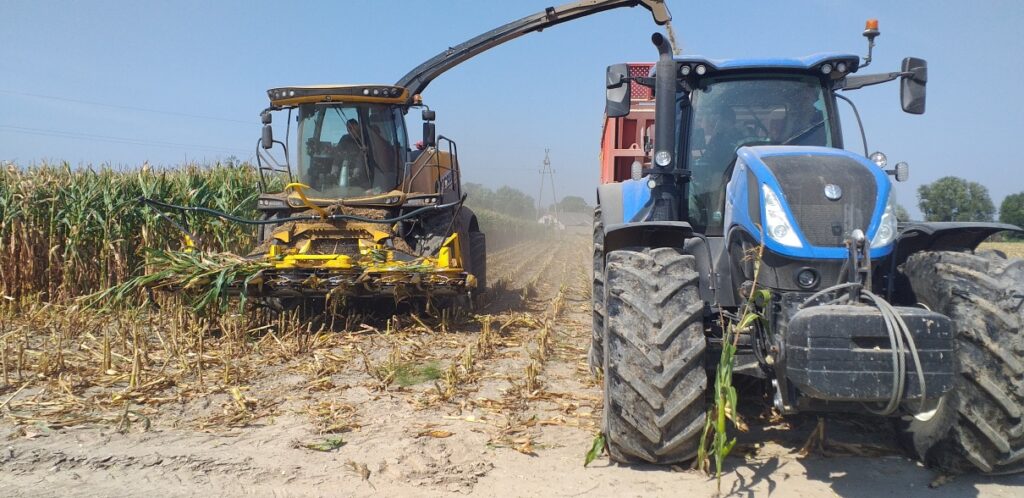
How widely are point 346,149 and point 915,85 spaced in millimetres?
6038

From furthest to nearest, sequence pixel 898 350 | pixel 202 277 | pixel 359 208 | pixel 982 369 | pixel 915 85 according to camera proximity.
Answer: pixel 359 208
pixel 202 277
pixel 915 85
pixel 982 369
pixel 898 350

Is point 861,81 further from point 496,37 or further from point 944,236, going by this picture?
point 496,37

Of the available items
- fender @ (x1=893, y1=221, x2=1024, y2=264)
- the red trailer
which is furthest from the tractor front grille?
the red trailer

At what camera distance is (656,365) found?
3416 millimetres

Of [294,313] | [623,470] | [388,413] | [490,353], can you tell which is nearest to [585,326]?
[490,353]

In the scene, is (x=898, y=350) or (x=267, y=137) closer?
(x=898, y=350)

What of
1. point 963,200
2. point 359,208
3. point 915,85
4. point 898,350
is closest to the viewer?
point 898,350

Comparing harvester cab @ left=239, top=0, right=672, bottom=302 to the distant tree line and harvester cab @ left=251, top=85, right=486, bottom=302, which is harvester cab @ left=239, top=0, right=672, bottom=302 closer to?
harvester cab @ left=251, top=85, right=486, bottom=302

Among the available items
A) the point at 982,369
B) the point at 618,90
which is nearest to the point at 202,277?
Result: the point at 618,90

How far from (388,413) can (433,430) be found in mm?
501

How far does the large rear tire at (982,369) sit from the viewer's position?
131 inches

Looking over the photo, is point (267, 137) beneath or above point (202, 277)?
above

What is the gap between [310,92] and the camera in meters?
8.27

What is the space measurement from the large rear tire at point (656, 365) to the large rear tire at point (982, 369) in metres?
1.14
